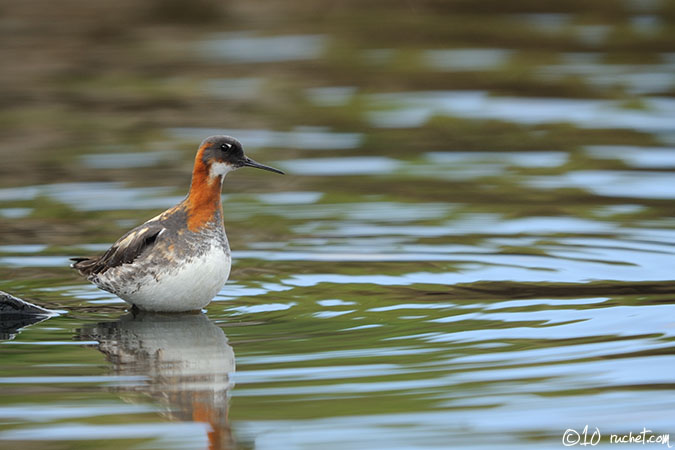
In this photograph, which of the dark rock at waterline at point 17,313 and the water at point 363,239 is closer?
the water at point 363,239

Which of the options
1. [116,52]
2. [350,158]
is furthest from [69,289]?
[116,52]

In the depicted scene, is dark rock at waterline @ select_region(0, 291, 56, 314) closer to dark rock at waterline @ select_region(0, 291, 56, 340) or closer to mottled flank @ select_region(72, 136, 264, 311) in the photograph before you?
dark rock at waterline @ select_region(0, 291, 56, 340)

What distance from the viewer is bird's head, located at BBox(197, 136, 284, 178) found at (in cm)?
1107

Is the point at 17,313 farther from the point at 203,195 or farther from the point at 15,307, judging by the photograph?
the point at 203,195

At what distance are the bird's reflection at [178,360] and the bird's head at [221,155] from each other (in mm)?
1248

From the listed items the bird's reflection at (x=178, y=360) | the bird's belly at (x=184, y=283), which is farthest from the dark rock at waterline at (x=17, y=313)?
the bird's belly at (x=184, y=283)

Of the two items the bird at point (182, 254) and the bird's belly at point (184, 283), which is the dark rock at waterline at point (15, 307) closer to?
the bird at point (182, 254)

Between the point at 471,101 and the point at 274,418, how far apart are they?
14141mm

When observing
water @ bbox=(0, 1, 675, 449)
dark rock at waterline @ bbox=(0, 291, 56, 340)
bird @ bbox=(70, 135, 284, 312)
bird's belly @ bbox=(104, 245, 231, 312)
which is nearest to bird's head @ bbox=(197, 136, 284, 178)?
bird @ bbox=(70, 135, 284, 312)

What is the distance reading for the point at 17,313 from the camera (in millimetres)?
10836

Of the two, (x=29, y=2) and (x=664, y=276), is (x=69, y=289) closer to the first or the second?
(x=664, y=276)

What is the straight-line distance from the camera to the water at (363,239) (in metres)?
8.31

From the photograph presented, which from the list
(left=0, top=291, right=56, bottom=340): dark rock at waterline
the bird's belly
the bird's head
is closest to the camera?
the bird's belly

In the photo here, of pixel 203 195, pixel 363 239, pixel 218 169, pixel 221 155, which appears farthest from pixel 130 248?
pixel 363 239
